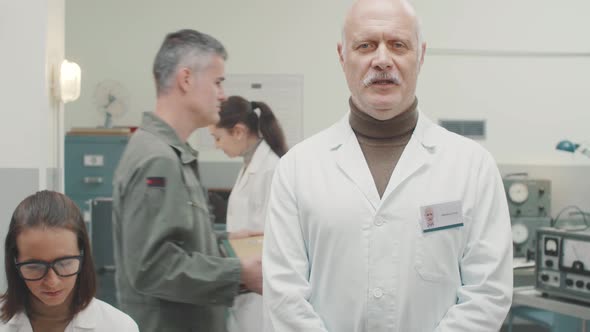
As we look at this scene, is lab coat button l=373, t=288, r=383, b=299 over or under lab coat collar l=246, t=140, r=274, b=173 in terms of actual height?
under

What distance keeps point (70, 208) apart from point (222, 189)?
4052mm

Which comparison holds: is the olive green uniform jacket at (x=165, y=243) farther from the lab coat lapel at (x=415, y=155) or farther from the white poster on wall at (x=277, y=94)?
the white poster on wall at (x=277, y=94)

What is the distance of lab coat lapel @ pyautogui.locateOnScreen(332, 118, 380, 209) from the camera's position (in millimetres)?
1511

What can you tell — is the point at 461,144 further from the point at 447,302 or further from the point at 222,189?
the point at 222,189

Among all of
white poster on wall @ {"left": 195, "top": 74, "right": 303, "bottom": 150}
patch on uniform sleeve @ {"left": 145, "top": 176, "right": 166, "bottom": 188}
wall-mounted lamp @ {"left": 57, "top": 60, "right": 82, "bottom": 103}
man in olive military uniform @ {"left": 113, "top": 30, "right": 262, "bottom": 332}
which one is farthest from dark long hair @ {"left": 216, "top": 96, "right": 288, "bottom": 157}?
white poster on wall @ {"left": 195, "top": 74, "right": 303, "bottom": 150}

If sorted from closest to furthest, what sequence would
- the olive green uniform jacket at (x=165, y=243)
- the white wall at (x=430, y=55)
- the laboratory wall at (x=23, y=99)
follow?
1. the olive green uniform jacket at (x=165, y=243)
2. the laboratory wall at (x=23, y=99)
3. the white wall at (x=430, y=55)

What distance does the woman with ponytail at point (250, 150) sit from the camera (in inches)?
121

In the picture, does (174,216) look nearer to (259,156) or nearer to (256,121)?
(259,156)

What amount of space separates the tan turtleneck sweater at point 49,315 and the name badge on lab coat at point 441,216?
79 cm

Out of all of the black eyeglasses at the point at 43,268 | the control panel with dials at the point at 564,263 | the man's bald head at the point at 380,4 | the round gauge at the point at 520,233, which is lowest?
the round gauge at the point at 520,233

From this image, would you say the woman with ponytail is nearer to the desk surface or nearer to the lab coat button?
the desk surface

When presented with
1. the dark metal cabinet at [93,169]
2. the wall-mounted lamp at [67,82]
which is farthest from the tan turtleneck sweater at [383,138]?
the dark metal cabinet at [93,169]

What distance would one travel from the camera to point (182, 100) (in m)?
1.82

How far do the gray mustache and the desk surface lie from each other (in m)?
1.74
